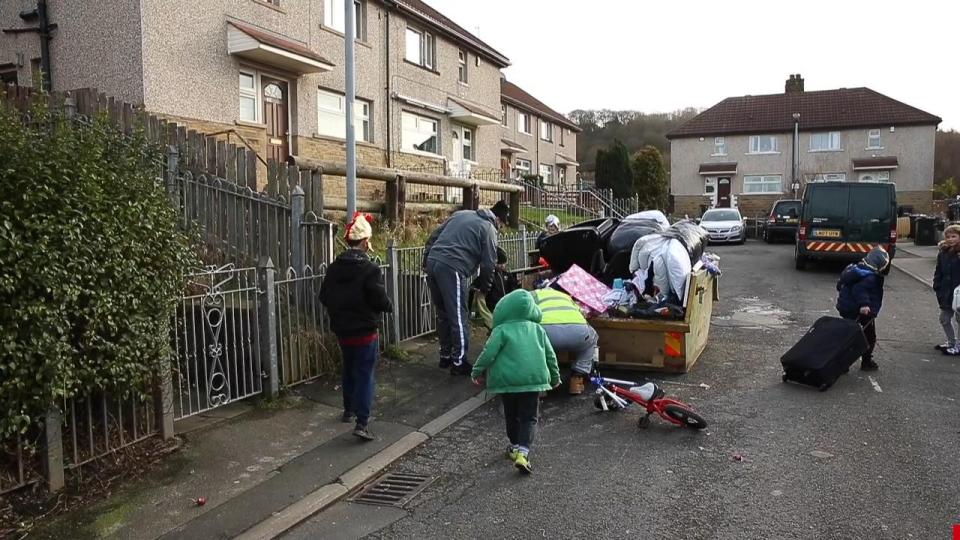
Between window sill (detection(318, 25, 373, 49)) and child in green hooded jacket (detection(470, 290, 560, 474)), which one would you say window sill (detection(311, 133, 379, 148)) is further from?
child in green hooded jacket (detection(470, 290, 560, 474))

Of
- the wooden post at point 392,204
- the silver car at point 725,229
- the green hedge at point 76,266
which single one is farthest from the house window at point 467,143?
the green hedge at point 76,266

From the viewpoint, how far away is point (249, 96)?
50.5 feet

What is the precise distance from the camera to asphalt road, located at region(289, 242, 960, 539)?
414cm

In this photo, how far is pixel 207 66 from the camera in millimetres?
13969

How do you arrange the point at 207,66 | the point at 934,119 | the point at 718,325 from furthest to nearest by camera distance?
the point at 934,119, the point at 207,66, the point at 718,325

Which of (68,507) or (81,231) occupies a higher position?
(81,231)

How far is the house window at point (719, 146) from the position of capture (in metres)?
47.7

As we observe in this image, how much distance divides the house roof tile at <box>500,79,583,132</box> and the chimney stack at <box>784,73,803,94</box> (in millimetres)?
15969

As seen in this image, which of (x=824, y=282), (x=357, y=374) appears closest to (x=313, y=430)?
(x=357, y=374)

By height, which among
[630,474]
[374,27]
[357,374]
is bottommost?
[630,474]

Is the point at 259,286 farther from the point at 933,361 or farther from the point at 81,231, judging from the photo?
the point at 933,361

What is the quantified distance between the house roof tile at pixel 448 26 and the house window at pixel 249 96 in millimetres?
6275

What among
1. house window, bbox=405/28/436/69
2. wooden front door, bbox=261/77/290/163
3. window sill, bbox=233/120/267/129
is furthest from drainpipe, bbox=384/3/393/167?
window sill, bbox=233/120/267/129

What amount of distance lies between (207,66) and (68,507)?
1155 centimetres
